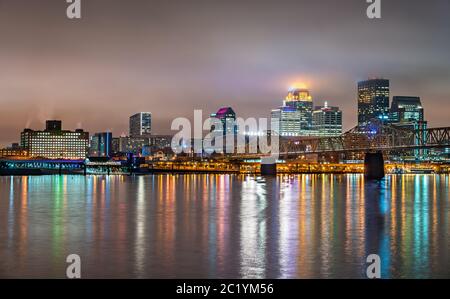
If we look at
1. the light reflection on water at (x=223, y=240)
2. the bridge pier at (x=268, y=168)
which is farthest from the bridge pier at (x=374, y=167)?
the light reflection on water at (x=223, y=240)

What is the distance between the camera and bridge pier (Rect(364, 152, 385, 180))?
124056mm

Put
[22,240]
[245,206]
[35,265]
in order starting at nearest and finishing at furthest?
[35,265] < [22,240] < [245,206]

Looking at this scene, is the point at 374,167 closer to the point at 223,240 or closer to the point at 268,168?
the point at 268,168

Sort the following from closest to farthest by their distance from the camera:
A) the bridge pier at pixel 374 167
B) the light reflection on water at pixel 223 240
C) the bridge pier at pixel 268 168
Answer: the light reflection on water at pixel 223 240
the bridge pier at pixel 374 167
the bridge pier at pixel 268 168

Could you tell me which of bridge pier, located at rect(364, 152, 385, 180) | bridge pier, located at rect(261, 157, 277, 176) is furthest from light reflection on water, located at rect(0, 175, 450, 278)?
bridge pier, located at rect(261, 157, 277, 176)

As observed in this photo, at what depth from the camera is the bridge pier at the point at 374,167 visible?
407 feet

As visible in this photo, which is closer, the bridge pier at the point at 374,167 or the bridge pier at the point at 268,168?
the bridge pier at the point at 374,167

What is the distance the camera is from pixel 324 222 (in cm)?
3734

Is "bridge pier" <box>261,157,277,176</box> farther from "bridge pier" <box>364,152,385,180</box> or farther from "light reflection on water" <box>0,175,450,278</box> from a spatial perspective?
"light reflection on water" <box>0,175,450,278</box>

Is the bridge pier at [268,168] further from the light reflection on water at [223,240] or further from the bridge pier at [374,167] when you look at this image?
the light reflection on water at [223,240]

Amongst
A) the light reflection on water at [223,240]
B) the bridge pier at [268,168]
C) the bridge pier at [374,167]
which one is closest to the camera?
the light reflection on water at [223,240]
